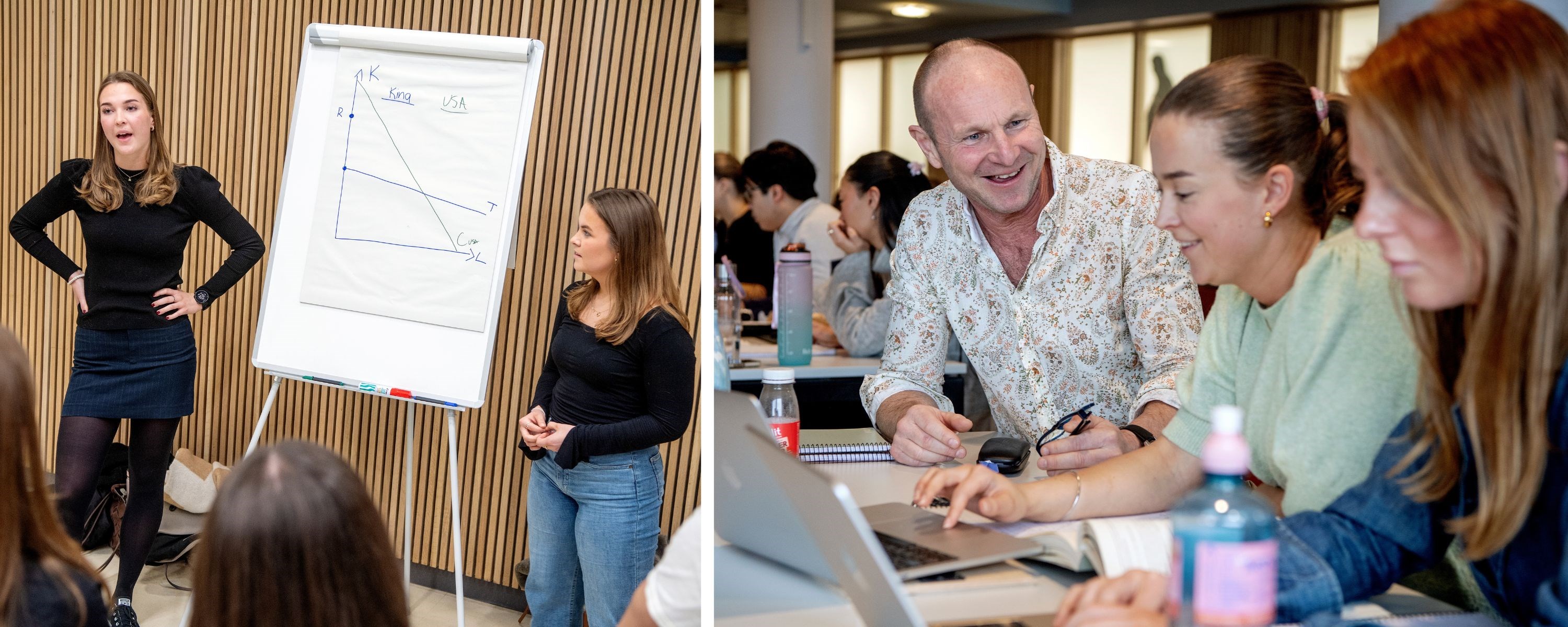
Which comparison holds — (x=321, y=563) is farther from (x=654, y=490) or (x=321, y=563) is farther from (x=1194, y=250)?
(x=654, y=490)

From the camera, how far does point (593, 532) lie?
264cm

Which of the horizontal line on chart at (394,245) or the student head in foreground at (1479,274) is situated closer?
the student head in foreground at (1479,274)

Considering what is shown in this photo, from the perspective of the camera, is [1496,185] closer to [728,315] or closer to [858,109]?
[728,315]

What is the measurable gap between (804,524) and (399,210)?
226 centimetres

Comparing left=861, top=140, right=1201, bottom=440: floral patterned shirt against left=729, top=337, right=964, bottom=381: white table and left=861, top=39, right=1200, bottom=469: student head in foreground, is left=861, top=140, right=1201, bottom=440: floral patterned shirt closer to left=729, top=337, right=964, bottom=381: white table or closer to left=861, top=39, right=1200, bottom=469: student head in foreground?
left=861, top=39, right=1200, bottom=469: student head in foreground

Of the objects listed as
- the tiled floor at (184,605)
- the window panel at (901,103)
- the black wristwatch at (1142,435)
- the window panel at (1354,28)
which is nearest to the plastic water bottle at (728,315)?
the tiled floor at (184,605)

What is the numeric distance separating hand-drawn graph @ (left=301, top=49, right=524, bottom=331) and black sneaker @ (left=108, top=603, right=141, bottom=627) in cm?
94

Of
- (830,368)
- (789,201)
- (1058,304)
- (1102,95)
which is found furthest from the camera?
(1102,95)

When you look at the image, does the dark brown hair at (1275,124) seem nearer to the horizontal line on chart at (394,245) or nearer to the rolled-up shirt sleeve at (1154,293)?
the rolled-up shirt sleeve at (1154,293)

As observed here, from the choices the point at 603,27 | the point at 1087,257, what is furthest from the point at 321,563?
the point at 603,27

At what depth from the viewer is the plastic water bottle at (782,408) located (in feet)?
5.26

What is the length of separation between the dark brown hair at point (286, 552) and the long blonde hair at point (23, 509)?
381mm

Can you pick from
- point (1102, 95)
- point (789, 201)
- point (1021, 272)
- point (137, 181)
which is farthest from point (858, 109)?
point (1021, 272)

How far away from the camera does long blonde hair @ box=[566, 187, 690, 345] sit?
2598 mm
